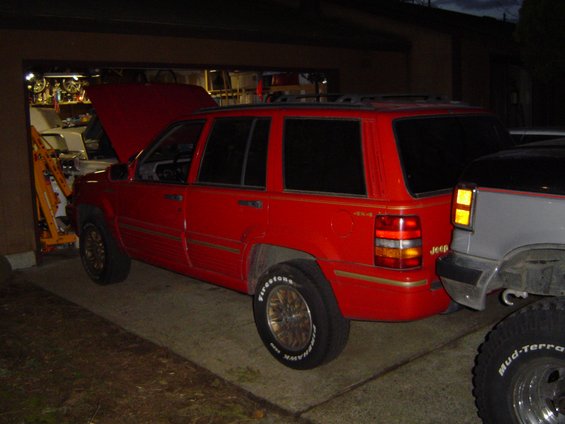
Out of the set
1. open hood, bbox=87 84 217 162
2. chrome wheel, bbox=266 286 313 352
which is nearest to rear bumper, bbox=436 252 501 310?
chrome wheel, bbox=266 286 313 352

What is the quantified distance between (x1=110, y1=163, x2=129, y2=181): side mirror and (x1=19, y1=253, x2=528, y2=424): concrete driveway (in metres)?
1.28

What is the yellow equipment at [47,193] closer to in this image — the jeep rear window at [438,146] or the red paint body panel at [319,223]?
the red paint body panel at [319,223]

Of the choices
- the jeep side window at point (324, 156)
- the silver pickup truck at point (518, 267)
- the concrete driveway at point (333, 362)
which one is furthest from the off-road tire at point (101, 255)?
the silver pickup truck at point (518, 267)

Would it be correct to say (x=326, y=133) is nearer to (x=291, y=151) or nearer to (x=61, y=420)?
(x=291, y=151)

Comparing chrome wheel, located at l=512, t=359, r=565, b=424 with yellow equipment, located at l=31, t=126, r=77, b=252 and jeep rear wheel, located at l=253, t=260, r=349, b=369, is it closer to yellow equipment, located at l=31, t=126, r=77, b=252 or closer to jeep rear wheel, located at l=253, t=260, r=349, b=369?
jeep rear wheel, located at l=253, t=260, r=349, b=369

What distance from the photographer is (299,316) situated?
4.65 meters

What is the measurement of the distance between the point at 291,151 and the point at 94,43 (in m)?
4.48

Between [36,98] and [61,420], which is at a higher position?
[36,98]

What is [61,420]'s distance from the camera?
13.7 feet

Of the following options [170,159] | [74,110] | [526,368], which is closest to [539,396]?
[526,368]

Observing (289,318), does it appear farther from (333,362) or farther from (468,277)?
(468,277)

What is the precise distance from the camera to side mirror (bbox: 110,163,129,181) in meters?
6.52

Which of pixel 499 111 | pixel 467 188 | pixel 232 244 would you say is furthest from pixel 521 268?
pixel 499 111

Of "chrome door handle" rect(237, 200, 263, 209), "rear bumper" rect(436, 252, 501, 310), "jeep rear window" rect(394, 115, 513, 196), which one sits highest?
"jeep rear window" rect(394, 115, 513, 196)
